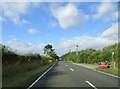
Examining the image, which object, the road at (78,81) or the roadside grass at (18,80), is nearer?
the roadside grass at (18,80)

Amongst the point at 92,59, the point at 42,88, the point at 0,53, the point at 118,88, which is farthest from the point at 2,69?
the point at 92,59

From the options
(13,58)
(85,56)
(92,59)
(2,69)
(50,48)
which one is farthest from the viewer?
(50,48)

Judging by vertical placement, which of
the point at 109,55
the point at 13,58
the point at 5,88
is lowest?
the point at 5,88

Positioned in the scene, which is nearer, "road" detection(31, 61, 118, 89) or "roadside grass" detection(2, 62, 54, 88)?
"roadside grass" detection(2, 62, 54, 88)

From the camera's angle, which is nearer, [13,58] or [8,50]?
[8,50]

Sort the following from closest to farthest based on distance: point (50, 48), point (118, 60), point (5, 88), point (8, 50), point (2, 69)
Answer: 1. point (5, 88)
2. point (2, 69)
3. point (8, 50)
4. point (118, 60)
5. point (50, 48)

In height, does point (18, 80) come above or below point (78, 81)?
below

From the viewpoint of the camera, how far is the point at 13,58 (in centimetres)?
2427

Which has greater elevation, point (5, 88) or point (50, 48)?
point (50, 48)

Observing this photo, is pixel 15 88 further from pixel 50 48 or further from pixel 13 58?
pixel 50 48

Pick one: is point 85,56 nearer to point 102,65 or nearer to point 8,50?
point 102,65

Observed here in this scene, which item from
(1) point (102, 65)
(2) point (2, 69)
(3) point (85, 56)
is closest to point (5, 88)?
(2) point (2, 69)

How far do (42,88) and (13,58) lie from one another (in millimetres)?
12717

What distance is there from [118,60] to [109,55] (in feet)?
69.4
